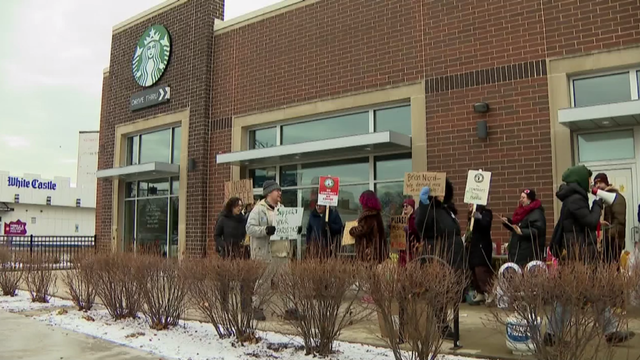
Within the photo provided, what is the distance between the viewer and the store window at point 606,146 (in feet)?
26.3

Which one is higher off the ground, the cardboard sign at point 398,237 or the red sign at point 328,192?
the red sign at point 328,192

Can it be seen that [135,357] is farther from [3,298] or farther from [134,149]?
[134,149]

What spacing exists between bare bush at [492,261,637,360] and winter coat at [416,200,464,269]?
5.06 ft

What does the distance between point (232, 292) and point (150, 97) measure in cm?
1076

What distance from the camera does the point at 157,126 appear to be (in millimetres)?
14797

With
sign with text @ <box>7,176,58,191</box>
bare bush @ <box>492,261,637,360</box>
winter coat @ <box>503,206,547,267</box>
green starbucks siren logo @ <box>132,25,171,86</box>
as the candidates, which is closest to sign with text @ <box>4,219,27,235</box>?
Answer: sign with text @ <box>7,176,58,191</box>

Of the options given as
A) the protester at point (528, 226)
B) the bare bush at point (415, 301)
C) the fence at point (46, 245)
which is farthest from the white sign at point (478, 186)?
the fence at point (46, 245)

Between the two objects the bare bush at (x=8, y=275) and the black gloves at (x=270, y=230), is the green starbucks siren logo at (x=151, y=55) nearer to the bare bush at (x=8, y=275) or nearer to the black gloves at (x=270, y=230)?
the bare bush at (x=8, y=275)

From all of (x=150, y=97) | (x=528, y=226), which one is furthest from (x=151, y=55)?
(x=528, y=226)

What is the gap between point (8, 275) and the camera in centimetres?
954

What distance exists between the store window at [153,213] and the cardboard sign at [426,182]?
8.05 meters

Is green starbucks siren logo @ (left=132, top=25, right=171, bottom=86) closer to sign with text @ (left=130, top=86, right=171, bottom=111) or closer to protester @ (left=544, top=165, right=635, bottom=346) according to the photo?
sign with text @ (left=130, top=86, right=171, bottom=111)

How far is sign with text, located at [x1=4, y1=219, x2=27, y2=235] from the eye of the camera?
41438mm

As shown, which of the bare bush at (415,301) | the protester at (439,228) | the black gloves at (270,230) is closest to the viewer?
the bare bush at (415,301)
